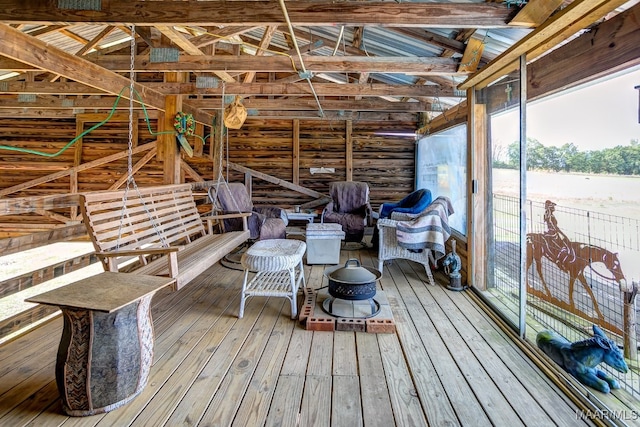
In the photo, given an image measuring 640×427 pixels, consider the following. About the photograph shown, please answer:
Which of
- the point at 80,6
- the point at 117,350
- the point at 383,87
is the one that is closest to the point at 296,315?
the point at 117,350

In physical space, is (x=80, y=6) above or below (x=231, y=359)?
above

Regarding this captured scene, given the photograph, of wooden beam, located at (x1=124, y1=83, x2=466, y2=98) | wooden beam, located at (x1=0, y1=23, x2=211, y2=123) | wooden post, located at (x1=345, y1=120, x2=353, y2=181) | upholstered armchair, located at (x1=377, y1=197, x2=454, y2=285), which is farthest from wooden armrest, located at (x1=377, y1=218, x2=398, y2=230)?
wooden post, located at (x1=345, y1=120, x2=353, y2=181)

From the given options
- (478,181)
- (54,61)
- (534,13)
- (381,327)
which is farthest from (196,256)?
(534,13)

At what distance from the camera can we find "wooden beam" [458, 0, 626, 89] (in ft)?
5.06

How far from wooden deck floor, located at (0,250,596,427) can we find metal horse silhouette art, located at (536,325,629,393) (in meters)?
0.16

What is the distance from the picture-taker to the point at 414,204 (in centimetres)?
447

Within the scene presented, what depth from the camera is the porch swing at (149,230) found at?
2.00m

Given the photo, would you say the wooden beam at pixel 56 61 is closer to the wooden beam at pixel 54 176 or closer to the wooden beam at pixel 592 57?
the wooden beam at pixel 54 176

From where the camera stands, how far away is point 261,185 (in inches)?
282

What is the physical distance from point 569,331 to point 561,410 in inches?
35.9

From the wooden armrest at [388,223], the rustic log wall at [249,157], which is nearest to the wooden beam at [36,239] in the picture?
the wooden armrest at [388,223]

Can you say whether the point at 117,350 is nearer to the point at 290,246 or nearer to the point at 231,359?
the point at 231,359

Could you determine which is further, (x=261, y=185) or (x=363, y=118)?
(x=261, y=185)

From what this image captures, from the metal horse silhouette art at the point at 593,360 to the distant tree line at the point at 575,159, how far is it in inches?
35.1
